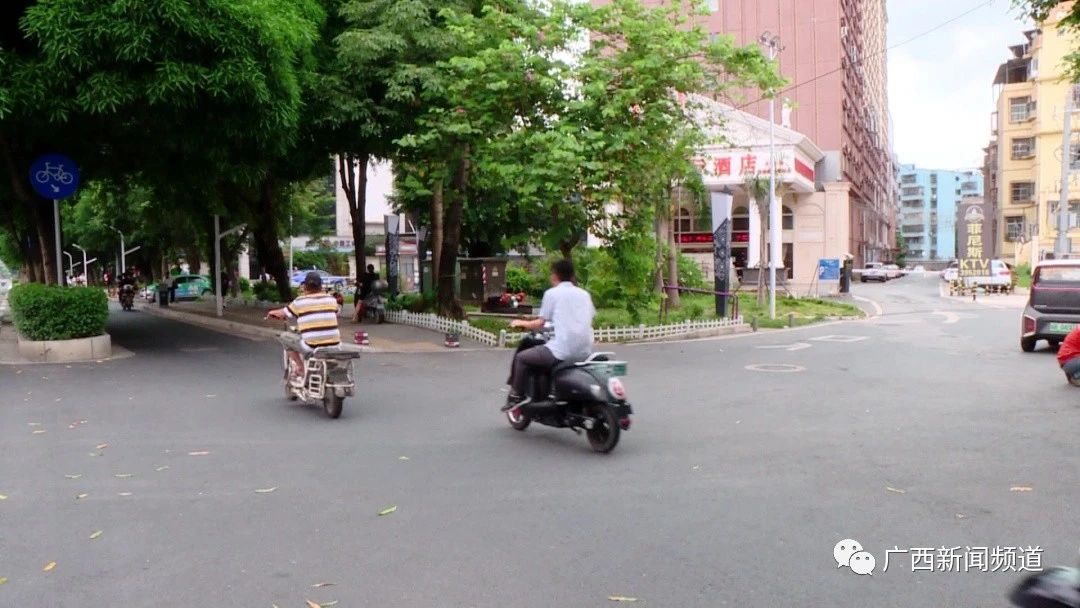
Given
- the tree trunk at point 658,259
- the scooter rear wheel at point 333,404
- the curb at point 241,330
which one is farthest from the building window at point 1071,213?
the scooter rear wheel at point 333,404

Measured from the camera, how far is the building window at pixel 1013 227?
61.3 meters

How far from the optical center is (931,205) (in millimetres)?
145375

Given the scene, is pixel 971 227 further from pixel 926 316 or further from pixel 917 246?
pixel 917 246

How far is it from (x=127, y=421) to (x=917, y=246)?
152858mm

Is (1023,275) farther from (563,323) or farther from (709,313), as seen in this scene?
(563,323)

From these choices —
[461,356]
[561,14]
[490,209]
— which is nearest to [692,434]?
[461,356]

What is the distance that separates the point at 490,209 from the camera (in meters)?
34.1

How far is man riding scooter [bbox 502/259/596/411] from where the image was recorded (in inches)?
308

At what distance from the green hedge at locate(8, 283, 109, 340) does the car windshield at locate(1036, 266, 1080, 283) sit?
1654 cm

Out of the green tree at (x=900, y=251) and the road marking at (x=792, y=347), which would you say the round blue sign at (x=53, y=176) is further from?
the green tree at (x=900, y=251)

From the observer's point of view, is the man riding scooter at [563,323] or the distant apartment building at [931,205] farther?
the distant apartment building at [931,205]

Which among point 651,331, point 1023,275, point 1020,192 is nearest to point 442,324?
point 651,331

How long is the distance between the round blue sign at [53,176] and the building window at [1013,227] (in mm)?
61353

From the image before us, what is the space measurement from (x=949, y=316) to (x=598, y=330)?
538 inches
